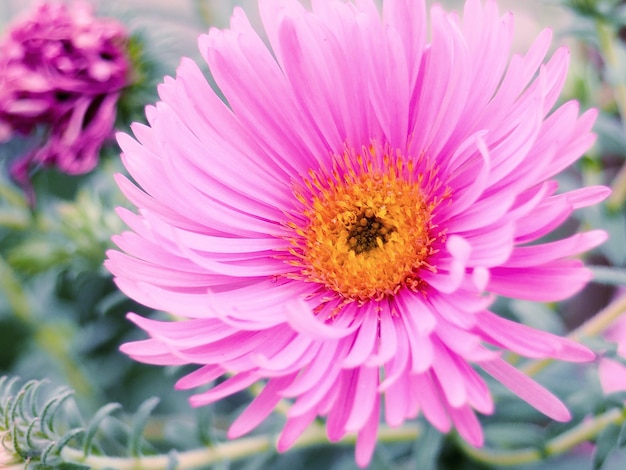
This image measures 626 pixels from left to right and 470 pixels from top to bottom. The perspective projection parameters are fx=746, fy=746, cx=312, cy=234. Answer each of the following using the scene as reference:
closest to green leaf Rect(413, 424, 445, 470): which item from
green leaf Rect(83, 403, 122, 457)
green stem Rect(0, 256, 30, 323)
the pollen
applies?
the pollen

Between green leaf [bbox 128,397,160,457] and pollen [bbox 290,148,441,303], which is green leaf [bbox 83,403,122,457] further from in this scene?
pollen [bbox 290,148,441,303]

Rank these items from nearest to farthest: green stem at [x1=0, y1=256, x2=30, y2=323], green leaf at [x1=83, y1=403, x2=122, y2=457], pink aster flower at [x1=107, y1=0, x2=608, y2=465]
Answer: pink aster flower at [x1=107, y1=0, x2=608, y2=465]
green leaf at [x1=83, y1=403, x2=122, y2=457]
green stem at [x1=0, y1=256, x2=30, y2=323]

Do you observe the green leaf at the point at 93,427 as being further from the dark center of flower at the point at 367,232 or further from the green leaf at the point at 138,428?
the dark center of flower at the point at 367,232

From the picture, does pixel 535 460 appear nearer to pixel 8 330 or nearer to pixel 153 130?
pixel 153 130

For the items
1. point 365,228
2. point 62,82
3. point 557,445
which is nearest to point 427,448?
point 557,445

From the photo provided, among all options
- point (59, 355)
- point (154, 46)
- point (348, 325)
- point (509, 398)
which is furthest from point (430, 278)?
point (59, 355)

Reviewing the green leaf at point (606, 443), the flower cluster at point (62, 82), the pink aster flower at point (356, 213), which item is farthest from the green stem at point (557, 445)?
the flower cluster at point (62, 82)

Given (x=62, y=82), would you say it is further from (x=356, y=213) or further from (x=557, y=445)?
(x=557, y=445)
